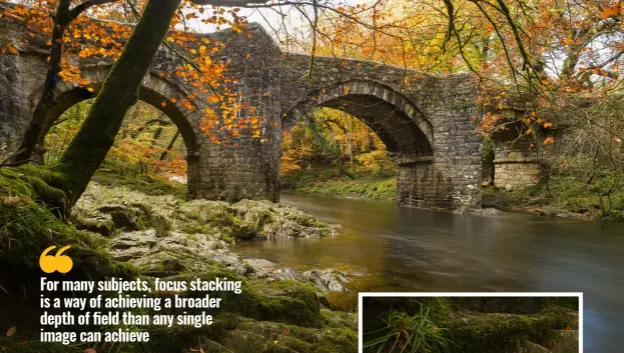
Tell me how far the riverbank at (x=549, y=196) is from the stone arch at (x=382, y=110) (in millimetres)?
3501

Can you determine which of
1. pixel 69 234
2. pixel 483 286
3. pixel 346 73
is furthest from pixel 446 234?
pixel 69 234

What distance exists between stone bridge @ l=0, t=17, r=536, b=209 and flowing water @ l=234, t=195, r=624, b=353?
2.75 metres

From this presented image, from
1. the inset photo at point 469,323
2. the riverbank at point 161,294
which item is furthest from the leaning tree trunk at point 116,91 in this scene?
the inset photo at point 469,323

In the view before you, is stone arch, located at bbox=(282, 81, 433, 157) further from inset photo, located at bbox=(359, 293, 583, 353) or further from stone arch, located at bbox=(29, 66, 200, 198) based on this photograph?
inset photo, located at bbox=(359, 293, 583, 353)

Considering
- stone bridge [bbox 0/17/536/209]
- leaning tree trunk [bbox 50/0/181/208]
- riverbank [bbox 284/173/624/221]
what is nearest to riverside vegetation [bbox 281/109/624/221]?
riverbank [bbox 284/173/624/221]

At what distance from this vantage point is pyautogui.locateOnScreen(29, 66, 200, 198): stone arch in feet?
29.8

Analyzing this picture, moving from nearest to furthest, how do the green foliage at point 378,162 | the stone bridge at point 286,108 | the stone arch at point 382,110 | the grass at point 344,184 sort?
the stone bridge at point 286,108
the stone arch at point 382,110
the grass at point 344,184
the green foliage at point 378,162

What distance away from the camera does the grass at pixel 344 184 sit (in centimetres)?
2041

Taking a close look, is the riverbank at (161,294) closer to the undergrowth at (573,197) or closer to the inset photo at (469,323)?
the inset photo at (469,323)

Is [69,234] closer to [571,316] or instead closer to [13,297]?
[13,297]

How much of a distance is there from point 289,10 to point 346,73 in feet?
29.3

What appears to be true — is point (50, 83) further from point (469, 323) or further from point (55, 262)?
point (469, 323)

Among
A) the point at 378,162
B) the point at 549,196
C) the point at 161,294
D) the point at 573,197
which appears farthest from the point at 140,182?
the point at 378,162

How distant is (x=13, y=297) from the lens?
161 centimetres
